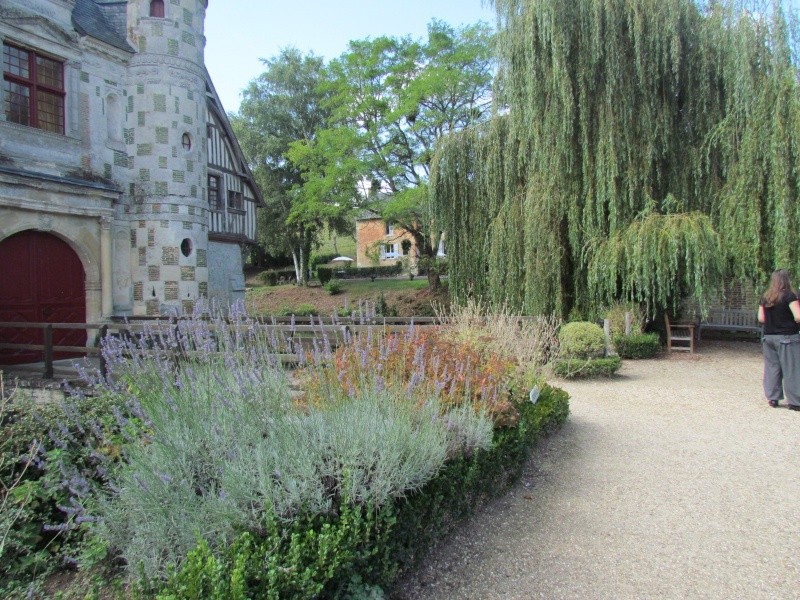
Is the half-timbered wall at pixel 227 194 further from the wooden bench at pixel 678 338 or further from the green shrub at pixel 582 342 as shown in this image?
the wooden bench at pixel 678 338

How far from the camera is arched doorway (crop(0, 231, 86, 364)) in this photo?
9617mm

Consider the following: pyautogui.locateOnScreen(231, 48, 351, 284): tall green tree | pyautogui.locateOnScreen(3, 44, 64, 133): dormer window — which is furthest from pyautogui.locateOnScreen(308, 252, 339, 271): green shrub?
pyautogui.locateOnScreen(3, 44, 64, 133): dormer window

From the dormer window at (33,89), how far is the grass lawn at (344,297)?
40.7 ft

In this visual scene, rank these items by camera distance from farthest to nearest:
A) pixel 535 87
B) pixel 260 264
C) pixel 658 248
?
pixel 260 264 < pixel 535 87 < pixel 658 248

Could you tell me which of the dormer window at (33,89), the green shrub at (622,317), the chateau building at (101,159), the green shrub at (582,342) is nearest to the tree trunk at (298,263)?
the chateau building at (101,159)

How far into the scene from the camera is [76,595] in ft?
7.77

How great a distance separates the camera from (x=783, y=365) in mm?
6629


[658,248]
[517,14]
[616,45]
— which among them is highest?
[517,14]

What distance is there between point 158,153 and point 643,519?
1153 cm

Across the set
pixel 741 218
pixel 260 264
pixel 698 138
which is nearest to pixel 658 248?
pixel 741 218

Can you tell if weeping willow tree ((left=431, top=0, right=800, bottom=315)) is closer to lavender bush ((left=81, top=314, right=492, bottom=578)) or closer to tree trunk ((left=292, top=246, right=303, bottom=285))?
lavender bush ((left=81, top=314, right=492, bottom=578))

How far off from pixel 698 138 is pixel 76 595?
12878 mm

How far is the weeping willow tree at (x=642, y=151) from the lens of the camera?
10.2 m

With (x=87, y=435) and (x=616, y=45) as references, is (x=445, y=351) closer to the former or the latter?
(x=87, y=435)
